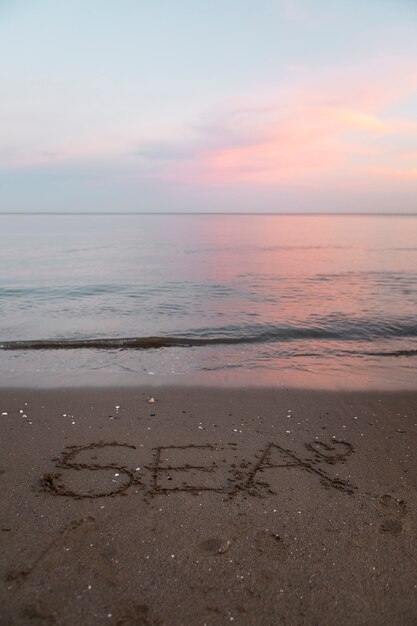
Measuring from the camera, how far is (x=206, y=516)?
3551 millimetres

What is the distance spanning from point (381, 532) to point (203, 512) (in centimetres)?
151

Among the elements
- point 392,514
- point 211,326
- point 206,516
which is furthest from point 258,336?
point 206,516

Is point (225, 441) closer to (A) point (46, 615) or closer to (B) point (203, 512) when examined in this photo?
(B) point (203, 512)

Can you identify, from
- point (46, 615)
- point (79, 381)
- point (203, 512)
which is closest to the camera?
point (46, 615)

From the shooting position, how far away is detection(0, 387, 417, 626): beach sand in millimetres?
2725

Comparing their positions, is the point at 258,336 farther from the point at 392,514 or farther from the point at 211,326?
the point at 392,514

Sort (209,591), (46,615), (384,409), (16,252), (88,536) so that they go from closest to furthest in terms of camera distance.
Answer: (46,615)
(209,591)
(88,536)
(384,409)
(16,252)

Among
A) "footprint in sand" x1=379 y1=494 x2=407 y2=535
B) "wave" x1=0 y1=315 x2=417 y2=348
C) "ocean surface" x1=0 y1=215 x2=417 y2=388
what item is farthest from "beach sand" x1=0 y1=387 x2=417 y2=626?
"wave" x1=0 y1=315 x2=417 y2=348

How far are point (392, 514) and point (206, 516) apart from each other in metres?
1.67

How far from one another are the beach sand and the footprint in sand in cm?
1

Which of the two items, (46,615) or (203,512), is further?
(203,512)

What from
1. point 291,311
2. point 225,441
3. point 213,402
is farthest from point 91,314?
point 225,441

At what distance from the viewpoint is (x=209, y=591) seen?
2809 mm

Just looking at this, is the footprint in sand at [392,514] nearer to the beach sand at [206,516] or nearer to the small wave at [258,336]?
the beach sand at [206,516]
